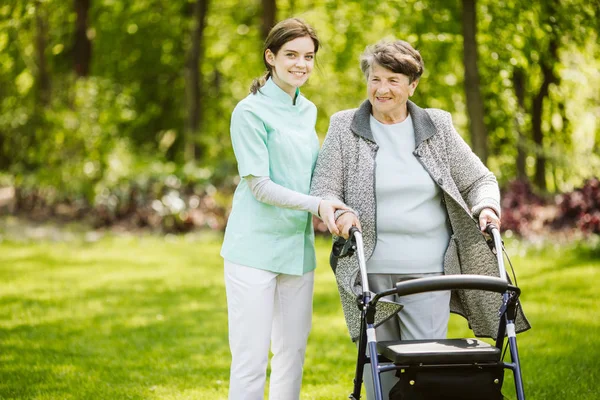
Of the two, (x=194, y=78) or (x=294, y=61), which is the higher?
(x=194, y=78)

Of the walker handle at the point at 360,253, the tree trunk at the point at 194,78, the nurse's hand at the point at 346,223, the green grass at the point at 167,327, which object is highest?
the tree trunk at the point at 194,78

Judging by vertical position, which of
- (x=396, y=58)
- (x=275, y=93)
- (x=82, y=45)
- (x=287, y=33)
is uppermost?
(x=82, y=45)

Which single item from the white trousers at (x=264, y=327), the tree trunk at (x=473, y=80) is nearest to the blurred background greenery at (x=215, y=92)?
the tree trunk at (x=473, y=80)

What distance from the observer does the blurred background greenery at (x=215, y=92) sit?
9.05 meters

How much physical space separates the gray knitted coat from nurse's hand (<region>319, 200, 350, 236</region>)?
0.14 meters

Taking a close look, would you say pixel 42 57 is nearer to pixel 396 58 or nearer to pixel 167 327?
pixel 167 327

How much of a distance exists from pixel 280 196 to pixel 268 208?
183 millimetres

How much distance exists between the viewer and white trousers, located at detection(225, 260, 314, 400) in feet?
11.4

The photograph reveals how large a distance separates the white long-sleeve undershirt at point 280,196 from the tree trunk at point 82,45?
34.9ft

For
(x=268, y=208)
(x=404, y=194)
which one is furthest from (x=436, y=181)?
(x=268, y=208)

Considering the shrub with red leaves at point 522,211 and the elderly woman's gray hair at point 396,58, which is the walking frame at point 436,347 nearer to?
the elderly woman's gray hair at point 396,58

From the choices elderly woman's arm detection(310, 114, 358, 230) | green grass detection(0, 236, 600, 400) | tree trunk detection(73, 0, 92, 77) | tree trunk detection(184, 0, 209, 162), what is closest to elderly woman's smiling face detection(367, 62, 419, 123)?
elderly woman's arm detection(310, 114, 358, 230)

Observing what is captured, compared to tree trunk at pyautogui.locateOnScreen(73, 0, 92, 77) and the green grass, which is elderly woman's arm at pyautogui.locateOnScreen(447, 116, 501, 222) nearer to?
the green grass

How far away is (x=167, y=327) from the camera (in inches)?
255
